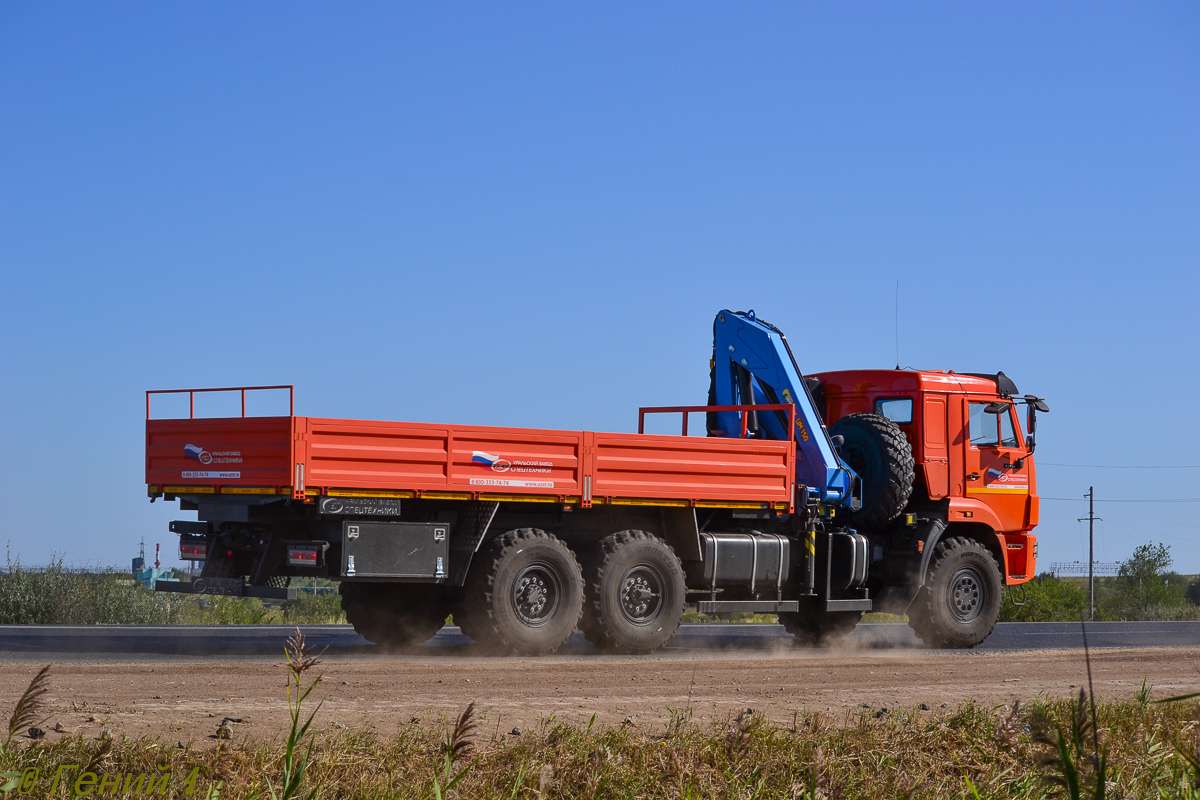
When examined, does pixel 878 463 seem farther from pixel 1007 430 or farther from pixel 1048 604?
pixel 1048 604

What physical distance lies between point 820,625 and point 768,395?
3.06m

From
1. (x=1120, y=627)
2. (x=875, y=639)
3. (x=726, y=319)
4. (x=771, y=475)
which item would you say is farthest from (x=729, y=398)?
(x=1120, y=627)

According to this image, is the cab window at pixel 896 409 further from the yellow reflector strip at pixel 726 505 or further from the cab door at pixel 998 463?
the yellow reflector strip at pixel 726 505

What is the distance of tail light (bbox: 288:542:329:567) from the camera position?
38.8 ft

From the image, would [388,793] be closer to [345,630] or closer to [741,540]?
[741,540]

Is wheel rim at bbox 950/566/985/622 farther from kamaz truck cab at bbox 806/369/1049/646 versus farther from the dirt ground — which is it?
the dirt ground

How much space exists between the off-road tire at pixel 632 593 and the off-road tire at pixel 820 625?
3108 mm

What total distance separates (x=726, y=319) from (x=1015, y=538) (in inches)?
187

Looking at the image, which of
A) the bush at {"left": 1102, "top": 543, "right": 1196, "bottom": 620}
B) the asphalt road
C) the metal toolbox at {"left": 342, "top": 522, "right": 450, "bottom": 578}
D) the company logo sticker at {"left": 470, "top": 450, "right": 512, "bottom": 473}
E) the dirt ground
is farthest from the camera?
the bush at {"left": 1102, "top": 543, "right": 1196, "bottom": 620}

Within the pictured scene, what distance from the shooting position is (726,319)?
1648 centimetres

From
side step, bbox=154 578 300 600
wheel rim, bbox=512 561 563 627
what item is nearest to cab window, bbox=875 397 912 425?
wheel rim, bbox=512 561 563 627

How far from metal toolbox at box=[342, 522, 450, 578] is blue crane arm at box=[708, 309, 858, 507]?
4890 millimetres

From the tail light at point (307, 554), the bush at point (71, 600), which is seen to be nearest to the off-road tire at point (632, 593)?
the tail light at point (307, 554)

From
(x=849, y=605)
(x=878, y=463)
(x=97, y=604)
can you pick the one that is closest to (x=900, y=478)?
(x=878, y=463)
